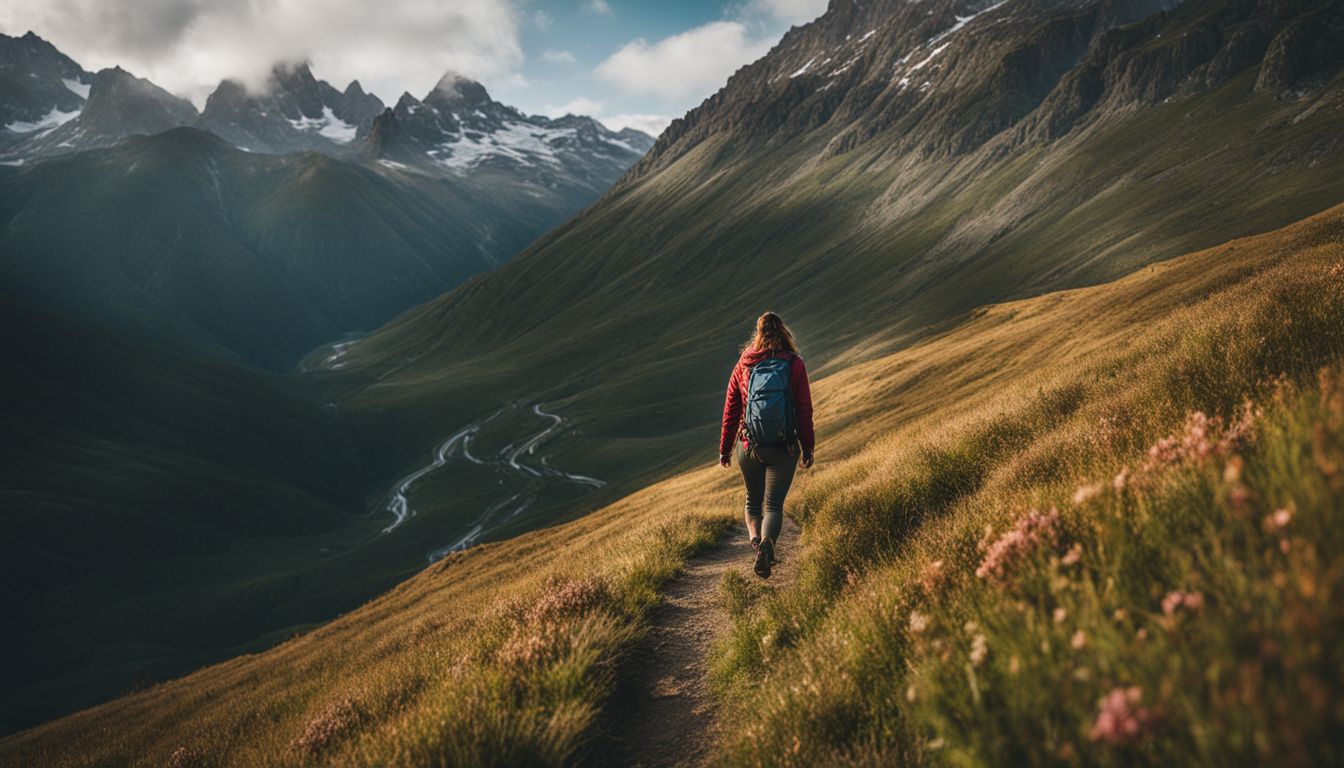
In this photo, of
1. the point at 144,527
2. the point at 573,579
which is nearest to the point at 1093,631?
the point at 573,579

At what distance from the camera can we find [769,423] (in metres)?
9.33

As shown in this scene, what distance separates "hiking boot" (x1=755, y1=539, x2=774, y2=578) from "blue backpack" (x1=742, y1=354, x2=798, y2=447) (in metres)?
1.59

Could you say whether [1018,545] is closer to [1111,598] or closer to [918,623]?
[918,623]

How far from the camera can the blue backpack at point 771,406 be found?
9328mm

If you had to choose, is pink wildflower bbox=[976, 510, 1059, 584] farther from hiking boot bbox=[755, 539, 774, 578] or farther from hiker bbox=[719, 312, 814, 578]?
hiking boot bbox=[755, 539, 774, 578]

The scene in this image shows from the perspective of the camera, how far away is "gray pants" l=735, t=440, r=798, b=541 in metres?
9.58

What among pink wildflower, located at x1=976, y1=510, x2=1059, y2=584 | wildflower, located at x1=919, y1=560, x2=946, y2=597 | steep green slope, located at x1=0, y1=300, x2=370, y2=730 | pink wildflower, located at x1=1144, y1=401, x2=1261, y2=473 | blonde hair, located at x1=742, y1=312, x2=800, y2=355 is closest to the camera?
pink wildflower, located at x1=1144, y1=401, x2=1261, y2=473

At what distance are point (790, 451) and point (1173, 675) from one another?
721cm

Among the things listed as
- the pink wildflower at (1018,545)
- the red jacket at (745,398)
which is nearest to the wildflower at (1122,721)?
the pink wildflower at (1018,545)

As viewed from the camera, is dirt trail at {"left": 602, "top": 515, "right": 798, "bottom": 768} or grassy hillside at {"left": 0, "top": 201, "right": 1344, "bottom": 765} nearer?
grassy hillside at {"left": 0, "top": 201, "right": 1344, "bottom": 765}

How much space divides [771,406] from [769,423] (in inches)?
Result: 9.9

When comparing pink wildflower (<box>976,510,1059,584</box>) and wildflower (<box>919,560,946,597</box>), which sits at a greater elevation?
pink wildflower (<box>976,510,1059,584</box>)

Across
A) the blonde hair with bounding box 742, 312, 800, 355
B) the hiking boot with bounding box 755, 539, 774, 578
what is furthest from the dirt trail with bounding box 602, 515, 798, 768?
the blonde hair with bounding box 742, 312, 800, 355

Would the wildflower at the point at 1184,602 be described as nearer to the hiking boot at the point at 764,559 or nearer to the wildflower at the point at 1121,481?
the wildflower at the point at 1121,481
